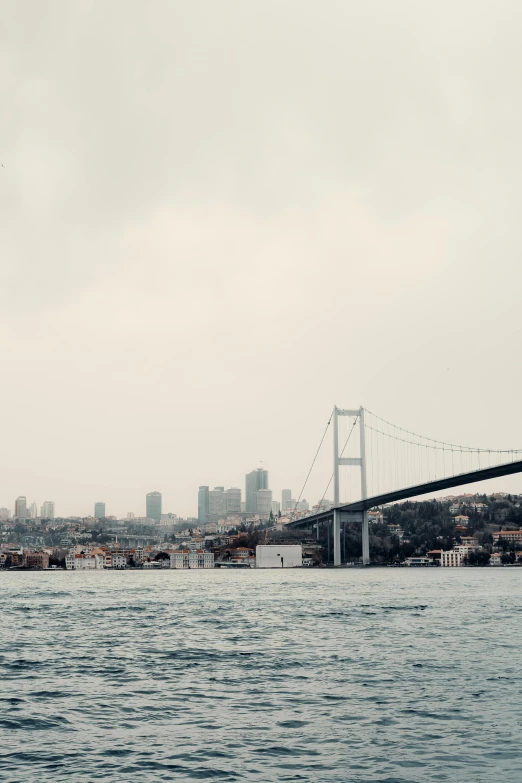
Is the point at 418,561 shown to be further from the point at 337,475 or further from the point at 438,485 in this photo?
the point at 438,485

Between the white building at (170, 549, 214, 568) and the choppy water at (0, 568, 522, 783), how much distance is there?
89472 millimetres

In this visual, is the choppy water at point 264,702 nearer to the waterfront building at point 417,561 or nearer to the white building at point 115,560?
the waterfront building at point 417,561

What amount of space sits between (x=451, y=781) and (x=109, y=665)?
658 centimetres

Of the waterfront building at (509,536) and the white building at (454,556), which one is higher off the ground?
the waterfront building at (509,536)

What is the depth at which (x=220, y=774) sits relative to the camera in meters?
5.96

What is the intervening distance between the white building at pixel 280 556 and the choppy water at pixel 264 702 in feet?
215

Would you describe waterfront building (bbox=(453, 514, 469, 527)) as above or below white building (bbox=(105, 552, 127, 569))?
above

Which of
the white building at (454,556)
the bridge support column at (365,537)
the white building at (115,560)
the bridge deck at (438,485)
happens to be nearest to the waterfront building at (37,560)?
the white building at (115,560)

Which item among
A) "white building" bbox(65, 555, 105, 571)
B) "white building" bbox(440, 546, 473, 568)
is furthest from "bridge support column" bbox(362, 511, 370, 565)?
"white building" bbox(65, 555, 105, 571)

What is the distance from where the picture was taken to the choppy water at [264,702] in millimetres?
6172

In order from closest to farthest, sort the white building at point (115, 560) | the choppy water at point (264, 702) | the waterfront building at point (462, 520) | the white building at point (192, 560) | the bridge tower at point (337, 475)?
the choppy water at point (264, 702) < the bridge tower at point (337, 475) < the white building at point (192, 560) < the white building at point (115, 560) < the waterfront building at point (462, 520)

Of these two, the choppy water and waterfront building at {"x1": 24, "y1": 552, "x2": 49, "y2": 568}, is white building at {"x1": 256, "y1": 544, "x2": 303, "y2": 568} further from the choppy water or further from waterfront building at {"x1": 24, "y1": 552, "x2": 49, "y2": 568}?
the choppy water

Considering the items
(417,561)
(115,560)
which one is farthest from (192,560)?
(417,561)

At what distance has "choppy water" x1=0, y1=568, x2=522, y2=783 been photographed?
617 cm
